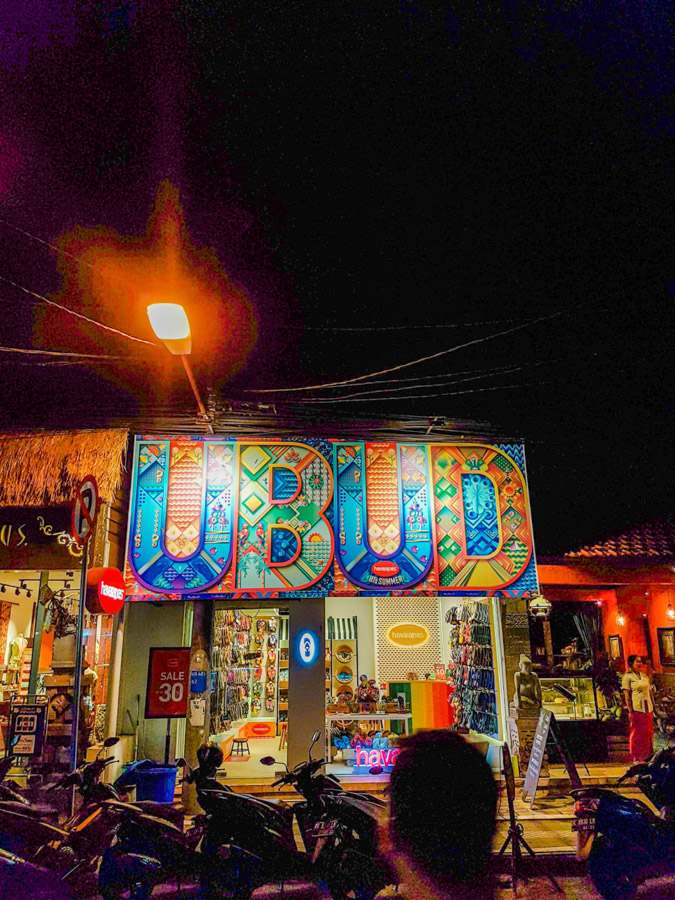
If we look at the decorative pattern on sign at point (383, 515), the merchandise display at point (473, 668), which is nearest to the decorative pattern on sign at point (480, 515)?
the decorative pattern on sign at point (383, 515)

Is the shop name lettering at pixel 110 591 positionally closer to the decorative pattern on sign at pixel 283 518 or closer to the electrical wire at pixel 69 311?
the decorative pattern on sign at pixel 283 518

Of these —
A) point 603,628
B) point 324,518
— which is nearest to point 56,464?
point 324,518

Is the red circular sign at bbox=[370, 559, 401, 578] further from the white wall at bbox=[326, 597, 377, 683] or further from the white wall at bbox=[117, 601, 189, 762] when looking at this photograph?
the white wall at bbox=[326, 597, 377, 683]

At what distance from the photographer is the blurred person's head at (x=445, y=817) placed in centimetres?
172

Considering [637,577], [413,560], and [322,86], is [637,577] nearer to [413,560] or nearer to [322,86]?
[413,560]

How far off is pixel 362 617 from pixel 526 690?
460 centimetres

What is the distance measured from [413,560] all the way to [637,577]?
Result: 26.3 ft

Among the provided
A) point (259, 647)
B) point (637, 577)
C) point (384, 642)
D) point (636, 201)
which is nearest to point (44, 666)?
point (259, 647)

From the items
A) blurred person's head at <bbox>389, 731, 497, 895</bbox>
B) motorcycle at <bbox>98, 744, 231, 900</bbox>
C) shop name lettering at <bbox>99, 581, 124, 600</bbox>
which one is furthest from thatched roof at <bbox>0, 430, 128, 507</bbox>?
blurred person's head at <bbox>389, 731, 497, 895</bbox>

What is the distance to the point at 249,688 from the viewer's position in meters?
12.8

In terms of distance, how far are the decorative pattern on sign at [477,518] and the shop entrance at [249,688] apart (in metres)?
3.74

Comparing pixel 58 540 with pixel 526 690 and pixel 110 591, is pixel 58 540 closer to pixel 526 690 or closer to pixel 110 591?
pixel 110 591

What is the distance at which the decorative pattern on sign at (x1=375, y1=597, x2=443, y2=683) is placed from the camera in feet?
42.9

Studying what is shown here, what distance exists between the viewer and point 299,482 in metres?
7.88
